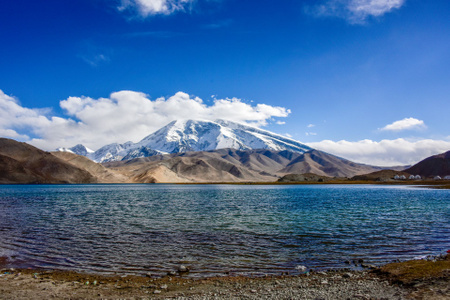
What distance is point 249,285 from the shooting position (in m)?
15.6

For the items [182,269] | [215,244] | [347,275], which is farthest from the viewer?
[215,244]

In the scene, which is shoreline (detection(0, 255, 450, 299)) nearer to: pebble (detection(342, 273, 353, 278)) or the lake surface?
pebble (detection(342, 273, 353, 278))

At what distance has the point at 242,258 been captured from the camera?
21234mm

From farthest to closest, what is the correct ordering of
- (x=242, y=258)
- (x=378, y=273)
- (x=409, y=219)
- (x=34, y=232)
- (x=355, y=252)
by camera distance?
1. (x=409, y=219)
2. (x=34, y=232)
3. (x=355, y=252)
4. (x=242, y=258)
5. (x=378, y=273)

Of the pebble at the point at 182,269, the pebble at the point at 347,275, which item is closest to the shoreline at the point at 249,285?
the pebble at the point at 347,275

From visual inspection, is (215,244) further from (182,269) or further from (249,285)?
(249,285)

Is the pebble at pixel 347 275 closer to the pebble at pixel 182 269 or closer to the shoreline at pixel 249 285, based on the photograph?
the shoreline at pixel 249 285

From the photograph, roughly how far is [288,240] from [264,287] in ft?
40.3

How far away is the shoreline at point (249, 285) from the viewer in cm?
1389

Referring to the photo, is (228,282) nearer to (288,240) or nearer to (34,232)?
(288,240)

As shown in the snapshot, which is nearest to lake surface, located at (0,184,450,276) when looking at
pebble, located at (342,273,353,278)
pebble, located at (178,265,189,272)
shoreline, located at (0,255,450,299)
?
pebble, located at (178,265,189,272)

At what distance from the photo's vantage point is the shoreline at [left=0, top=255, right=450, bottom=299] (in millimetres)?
13891

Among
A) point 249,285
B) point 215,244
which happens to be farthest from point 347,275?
point 215,244

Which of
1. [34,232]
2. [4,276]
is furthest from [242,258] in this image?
[34,232]
